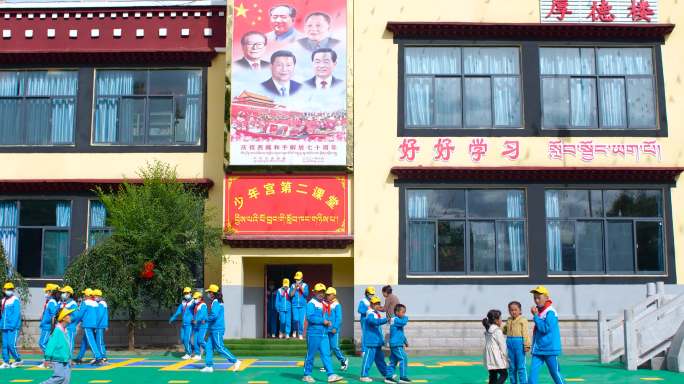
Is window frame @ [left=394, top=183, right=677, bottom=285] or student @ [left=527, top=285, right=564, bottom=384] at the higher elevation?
window frame @ [left=394, top=183, right=677, bottom=285]

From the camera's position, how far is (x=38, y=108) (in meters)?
21.9

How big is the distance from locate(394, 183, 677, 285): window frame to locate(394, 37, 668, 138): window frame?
1278 mm

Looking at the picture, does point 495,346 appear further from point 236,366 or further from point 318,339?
point 236,366

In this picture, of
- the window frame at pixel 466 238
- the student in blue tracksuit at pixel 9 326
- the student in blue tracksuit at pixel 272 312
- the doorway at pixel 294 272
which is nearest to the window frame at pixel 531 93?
the window frame at pixel 466 238

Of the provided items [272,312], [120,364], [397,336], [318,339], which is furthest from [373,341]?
[272,312]

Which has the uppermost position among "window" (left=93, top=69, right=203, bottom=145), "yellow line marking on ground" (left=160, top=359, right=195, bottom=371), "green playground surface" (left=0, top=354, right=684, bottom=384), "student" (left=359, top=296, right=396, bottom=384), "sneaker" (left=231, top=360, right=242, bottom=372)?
"window" (left=93, top=69, right=203, bottom=145)

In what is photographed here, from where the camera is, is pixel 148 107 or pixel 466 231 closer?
pixel 466 231

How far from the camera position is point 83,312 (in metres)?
16.9

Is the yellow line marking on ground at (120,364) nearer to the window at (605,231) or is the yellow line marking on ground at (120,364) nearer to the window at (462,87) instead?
the window at (462,87)

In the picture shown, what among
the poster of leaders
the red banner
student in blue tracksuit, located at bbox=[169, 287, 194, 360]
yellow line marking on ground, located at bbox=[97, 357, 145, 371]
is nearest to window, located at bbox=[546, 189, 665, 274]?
the red banner

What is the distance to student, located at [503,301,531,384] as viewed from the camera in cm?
1255

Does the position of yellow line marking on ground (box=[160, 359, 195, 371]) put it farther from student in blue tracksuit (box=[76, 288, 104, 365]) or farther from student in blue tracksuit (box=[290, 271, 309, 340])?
student in blue tracksuit (box=[290, 271, 309, 340])

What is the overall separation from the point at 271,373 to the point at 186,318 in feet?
12.3

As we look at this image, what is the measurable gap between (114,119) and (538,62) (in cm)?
1167
